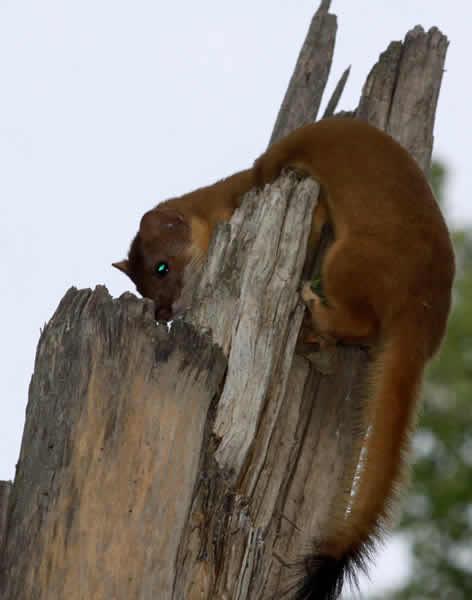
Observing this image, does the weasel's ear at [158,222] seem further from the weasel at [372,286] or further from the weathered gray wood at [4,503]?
the weathered gray wood at [4,503]

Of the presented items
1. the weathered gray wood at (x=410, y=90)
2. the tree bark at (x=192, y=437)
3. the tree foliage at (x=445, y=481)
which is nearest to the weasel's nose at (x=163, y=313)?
the tree bark at (x=192, y=437)

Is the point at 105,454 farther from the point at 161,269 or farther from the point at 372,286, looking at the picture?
the point at 161,269

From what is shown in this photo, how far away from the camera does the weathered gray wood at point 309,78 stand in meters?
6.55

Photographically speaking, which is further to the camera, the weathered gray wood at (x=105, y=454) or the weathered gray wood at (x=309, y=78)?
the weathered gray wood at (x=309, y=78)

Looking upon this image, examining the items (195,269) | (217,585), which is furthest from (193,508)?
(195,269)

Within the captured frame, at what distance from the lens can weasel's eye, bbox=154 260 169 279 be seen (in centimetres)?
595

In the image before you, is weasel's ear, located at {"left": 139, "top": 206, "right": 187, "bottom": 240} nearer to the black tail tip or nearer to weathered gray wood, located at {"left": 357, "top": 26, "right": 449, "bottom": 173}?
weathered gray wood, located at {"left": 357, "top": 26, "right": 449, "bottom": 173}

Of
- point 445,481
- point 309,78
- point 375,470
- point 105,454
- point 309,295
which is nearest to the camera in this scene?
point 105,454

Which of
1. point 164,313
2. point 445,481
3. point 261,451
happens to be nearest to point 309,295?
point 261,451

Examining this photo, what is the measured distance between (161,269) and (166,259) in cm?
7

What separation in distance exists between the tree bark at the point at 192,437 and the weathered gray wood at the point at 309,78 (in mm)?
1584

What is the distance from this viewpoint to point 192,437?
404 centimetres

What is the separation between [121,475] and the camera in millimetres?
3812

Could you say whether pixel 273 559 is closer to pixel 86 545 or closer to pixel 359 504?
pixel 359 504
